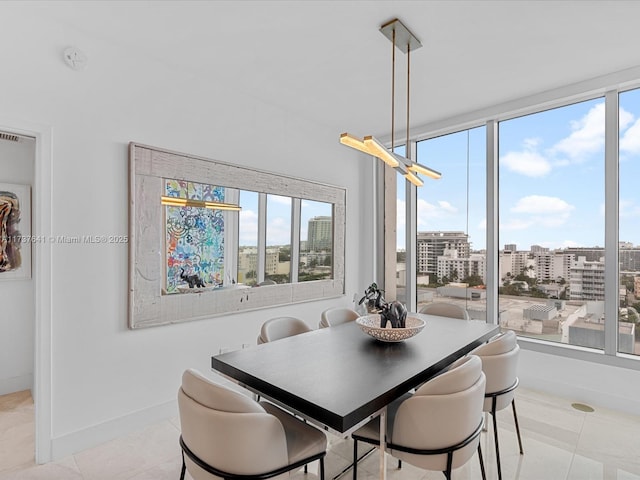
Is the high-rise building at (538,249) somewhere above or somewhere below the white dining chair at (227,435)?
above

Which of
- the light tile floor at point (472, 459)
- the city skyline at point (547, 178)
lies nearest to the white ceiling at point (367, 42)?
Result: the city skyline at point (547, 178)

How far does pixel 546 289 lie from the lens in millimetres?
3338

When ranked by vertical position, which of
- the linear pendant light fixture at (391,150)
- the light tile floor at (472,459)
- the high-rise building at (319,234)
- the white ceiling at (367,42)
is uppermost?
the white ceiling at (367,42)

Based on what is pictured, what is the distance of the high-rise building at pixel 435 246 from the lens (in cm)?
389

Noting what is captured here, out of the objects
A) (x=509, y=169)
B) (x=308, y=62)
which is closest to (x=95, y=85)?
(x=308, y=62)

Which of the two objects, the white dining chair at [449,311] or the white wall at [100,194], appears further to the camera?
the white dining chair at [449,311]

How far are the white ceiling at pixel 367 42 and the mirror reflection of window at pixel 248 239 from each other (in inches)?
40.3

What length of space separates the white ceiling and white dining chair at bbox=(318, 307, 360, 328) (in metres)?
1.99

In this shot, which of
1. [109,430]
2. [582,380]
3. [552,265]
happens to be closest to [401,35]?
[552,265]

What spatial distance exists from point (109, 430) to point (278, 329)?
1.34 metres

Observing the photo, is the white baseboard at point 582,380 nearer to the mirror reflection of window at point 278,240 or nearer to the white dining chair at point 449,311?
the white dining chair at point 449,311

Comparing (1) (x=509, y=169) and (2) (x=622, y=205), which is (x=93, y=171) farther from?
(2) (x=622, y=205)

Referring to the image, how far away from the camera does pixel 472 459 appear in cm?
219

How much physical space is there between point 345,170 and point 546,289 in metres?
2.56
